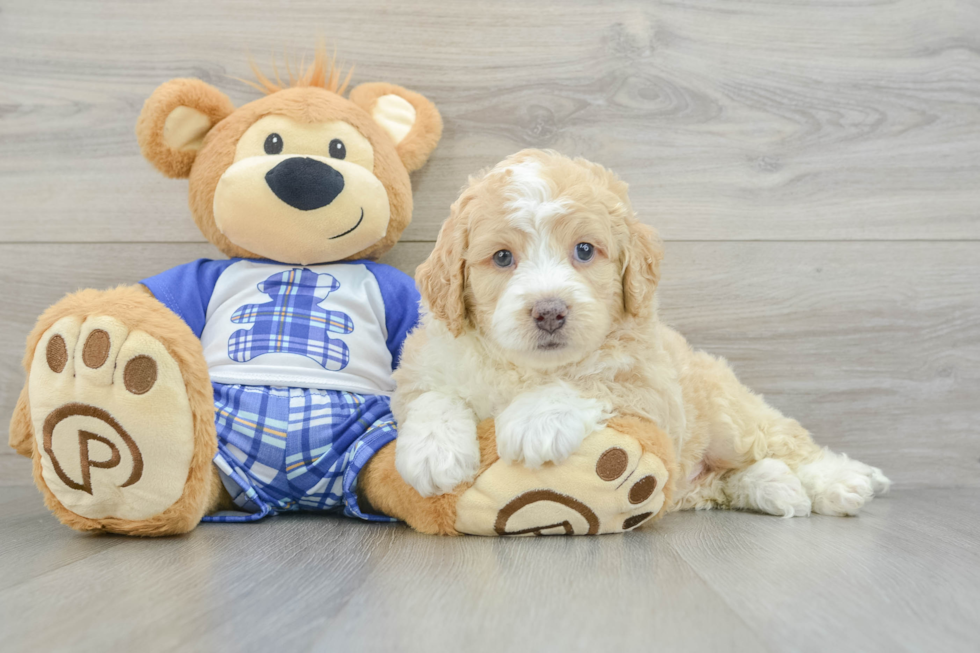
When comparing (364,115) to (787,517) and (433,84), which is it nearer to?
(433,84)

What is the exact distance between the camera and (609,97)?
1.83 meters

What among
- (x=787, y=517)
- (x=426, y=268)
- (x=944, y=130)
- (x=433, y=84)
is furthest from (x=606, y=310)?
(x=944, y=130)

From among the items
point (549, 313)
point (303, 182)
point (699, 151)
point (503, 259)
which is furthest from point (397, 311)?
point (699, 151)

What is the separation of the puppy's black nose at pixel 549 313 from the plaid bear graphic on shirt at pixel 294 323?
1.72 feet

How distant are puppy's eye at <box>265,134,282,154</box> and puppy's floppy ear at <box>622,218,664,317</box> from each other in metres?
0.78

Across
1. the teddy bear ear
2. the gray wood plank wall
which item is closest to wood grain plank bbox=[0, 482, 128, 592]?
the gray wood plank wall

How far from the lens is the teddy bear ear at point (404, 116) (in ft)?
5.44

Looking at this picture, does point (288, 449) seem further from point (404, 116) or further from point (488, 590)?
point (404, 116)

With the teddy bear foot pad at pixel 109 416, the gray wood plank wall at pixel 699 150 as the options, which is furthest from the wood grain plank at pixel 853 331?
the teddy bear foot pad at pixel 109 416

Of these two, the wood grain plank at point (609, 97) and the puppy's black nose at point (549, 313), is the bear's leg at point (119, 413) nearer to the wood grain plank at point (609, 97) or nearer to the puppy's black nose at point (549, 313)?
the puppy's black nose at point (549, 313)

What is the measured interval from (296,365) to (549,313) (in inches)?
23.3

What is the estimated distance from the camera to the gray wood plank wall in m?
1.80

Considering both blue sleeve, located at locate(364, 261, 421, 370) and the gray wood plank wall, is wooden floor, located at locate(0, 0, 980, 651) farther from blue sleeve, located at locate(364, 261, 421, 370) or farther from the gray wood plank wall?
blue sleeve, located at locate(364, 261, 421, 370)

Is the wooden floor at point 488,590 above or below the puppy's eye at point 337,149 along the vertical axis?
below
